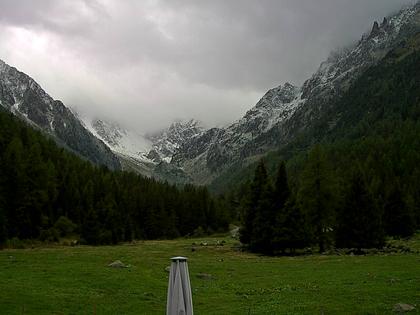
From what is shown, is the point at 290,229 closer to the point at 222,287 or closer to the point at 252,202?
the point at 252,202

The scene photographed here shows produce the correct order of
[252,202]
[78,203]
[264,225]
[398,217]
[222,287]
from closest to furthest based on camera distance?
[222,287]
[264,225]
[252,202]
[398,217]
[78,203]

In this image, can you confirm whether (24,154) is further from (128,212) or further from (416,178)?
(416,178)

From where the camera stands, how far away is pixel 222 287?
3412 cm

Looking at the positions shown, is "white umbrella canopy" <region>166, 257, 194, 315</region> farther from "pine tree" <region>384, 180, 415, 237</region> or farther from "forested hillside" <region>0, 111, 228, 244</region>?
"pine tree" <region>384, 180, 415, 237</region>

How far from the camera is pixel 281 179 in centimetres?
6819

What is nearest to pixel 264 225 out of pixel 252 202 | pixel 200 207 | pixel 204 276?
pixel 252 202

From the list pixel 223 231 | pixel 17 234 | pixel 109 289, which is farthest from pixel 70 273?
pixel 223 231

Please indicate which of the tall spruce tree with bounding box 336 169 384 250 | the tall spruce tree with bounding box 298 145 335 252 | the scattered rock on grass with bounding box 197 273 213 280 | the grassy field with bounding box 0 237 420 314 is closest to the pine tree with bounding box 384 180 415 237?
the tall spruce tree with bounding box 336 169 384 250

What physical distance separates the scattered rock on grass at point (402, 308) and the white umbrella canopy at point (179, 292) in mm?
13213

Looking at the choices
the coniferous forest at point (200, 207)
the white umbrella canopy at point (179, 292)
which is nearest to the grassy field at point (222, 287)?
the white umbrella canopy at point (179, 292)

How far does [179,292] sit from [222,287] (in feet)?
65.5

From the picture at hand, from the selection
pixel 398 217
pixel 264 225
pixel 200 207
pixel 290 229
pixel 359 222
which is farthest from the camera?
pixel 200 207

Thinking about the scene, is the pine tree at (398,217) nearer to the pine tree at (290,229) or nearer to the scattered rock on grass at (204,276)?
the pine tree at (290,229)

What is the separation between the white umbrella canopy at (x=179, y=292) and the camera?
14.9m
